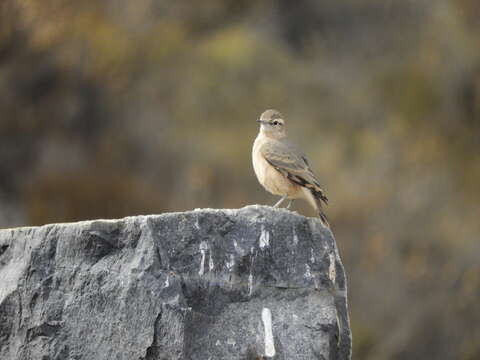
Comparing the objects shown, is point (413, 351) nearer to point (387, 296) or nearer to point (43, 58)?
point (387, 296)

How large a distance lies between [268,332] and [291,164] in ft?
9.05

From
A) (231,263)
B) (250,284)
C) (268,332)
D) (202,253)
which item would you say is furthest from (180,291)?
(268,332)

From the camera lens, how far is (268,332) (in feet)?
25.4

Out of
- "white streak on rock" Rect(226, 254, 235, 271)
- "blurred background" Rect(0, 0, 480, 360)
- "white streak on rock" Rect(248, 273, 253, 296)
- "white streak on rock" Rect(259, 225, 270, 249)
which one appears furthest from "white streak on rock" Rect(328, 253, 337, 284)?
"blurred background" Rect(0, 0, 480, 360)

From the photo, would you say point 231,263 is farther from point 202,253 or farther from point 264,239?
point 264,239

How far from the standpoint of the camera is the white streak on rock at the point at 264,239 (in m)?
7.95

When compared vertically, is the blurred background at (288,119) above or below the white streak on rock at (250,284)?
above

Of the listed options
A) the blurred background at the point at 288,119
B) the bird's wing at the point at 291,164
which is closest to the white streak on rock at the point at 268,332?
the bird's wing at the point at 291,164

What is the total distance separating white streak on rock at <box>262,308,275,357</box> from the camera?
7.69 meters

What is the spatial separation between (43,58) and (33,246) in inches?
646

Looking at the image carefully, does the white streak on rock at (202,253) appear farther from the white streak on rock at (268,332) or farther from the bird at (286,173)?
the bird at (286,173)

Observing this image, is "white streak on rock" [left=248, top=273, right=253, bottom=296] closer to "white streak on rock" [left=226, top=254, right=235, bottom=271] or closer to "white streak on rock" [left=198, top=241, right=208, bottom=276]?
"white streak on rock" [left=226, top=254, right=235, bottom=271]

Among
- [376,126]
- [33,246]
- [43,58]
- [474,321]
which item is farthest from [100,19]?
[33,246]

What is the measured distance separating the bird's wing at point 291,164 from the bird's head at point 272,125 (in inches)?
26.8
